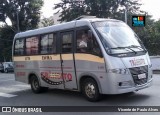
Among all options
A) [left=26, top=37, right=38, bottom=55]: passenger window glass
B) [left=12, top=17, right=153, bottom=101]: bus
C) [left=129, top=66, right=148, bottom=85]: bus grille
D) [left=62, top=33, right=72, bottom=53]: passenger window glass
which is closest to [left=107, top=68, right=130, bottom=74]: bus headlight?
[left=12, top=17, right=153, bottom=101]: bus

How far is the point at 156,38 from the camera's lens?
33219mm

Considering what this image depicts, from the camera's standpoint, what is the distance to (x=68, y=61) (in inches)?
443

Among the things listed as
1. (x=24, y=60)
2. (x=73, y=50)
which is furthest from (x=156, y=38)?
(x=73, y=50)

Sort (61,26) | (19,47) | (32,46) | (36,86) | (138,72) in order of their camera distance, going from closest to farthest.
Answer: (138,72), (61,26), (32,46), (36,86), (19,47)

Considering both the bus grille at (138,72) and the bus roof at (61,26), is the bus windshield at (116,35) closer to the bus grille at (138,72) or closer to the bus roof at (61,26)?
the bus roof at (61,26)

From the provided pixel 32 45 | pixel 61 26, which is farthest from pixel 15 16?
pixel 61 26

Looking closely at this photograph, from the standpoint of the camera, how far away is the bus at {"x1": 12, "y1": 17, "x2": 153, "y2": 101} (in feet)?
31.4

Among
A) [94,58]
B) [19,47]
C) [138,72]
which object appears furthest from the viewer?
[19,47]

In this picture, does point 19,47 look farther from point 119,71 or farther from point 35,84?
point 119,71

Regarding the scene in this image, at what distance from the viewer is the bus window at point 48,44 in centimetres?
1206

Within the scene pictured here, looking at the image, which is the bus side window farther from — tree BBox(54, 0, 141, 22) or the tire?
tree BBox(54, 0, 141, 22)

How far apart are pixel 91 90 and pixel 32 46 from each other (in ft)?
14.4

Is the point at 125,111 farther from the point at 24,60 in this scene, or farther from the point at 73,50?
the point at 24,60

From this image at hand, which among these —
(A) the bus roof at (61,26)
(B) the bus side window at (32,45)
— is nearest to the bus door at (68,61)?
(A) the bus roof at (61,26)
